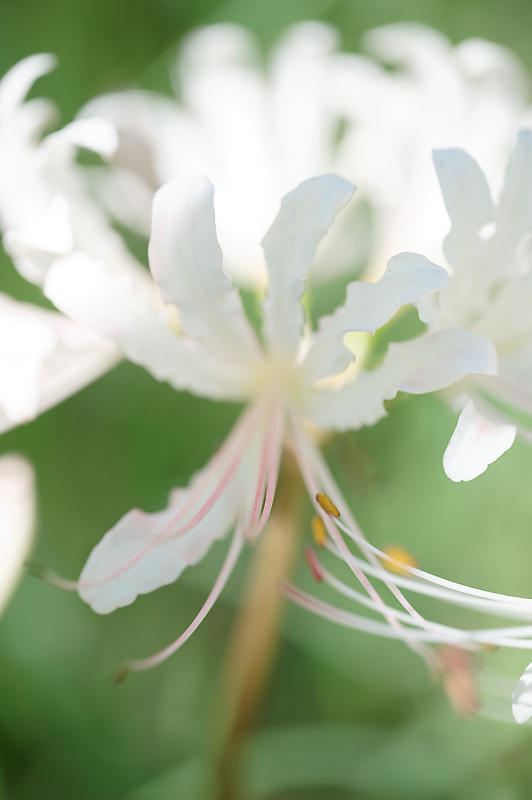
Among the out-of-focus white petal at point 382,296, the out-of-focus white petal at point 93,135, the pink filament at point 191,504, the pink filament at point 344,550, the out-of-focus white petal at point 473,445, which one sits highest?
the out-of-focus white petal at point 93,135

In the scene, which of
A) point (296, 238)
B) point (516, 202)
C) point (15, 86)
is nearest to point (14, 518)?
point (15, 86)

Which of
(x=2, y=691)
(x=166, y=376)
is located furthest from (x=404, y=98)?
(x=2, y=691)

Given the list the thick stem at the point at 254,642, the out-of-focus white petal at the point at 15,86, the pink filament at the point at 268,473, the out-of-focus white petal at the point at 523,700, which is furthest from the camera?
the thick stem at the point at 254,642

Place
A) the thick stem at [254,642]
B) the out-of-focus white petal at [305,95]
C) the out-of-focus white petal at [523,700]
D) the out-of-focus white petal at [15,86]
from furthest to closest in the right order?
the out-of-focus white petal at [305,95]
the thick stem at [254,642]
the out-of-focus white petal at [15,86]
the out-of-focus white petal at [523,700]

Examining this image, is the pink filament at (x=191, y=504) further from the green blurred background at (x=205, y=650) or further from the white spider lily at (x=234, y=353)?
the green blurred background at (x=205, y=650)

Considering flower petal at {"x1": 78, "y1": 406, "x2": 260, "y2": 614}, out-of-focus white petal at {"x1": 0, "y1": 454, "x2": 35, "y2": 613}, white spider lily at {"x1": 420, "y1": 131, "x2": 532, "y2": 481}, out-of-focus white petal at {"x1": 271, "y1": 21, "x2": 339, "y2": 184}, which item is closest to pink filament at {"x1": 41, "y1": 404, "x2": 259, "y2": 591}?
flower petal at {"x1": 78, "y1": 406, "x2": 260, "y2": 614}

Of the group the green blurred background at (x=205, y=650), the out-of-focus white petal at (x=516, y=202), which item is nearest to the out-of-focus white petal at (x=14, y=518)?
the green blurred background at (x=205, y=650)

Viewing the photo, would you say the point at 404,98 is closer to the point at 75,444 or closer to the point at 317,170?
the point at 317,170

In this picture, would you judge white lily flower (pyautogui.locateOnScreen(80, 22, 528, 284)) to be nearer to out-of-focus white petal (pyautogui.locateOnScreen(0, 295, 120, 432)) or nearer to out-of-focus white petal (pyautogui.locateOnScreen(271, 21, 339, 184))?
out-of-focus white petal (pyautogui.locateOnScreen(271, 21, 339, 184))
